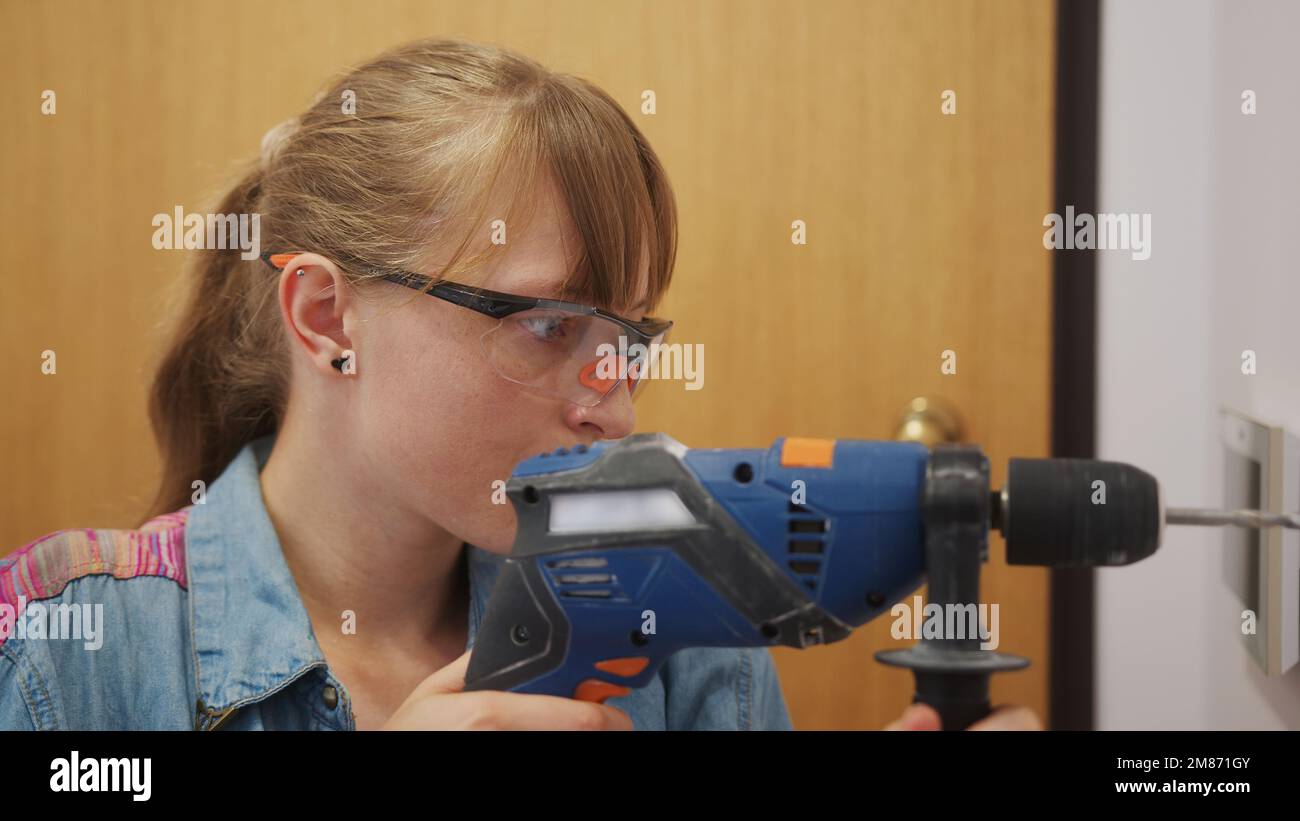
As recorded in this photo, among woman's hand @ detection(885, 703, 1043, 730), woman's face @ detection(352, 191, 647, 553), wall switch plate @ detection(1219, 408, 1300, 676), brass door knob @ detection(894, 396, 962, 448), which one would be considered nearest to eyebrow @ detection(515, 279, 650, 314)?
woman's face @ detection(352, 191, 647, 553)

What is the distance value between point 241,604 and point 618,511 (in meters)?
0.37

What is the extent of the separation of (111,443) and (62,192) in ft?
1.13

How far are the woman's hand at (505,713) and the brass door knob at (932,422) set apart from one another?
727mm

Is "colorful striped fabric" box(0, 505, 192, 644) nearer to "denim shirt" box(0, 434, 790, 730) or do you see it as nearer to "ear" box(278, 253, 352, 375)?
"denim shirt" box(0, 434, 790, 730)

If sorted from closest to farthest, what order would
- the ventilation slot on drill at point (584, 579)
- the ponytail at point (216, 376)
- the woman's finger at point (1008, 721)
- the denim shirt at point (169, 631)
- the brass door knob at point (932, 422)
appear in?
the woman's finger at point (1008, 721), the ventilation slot on drill at point (584, 579), the denim shirt at point (169, 631), the ponytail at point (216, 376), the brass door knob at point (932, 422)

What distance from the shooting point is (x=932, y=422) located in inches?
51.4

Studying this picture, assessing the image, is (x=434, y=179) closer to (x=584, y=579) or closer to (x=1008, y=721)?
(x=584, y=579)

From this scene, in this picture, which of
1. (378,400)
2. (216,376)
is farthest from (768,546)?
(216,376)

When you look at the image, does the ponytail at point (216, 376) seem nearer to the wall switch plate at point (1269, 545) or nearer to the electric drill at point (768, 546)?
the electric drill at point (768, 546)

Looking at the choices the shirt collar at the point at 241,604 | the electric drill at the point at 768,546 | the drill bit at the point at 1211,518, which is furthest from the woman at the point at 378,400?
the drill bit at the point at 1211,518

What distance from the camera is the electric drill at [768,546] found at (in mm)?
541

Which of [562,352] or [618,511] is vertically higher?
[562,352]

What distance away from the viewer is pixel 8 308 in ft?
4.74
